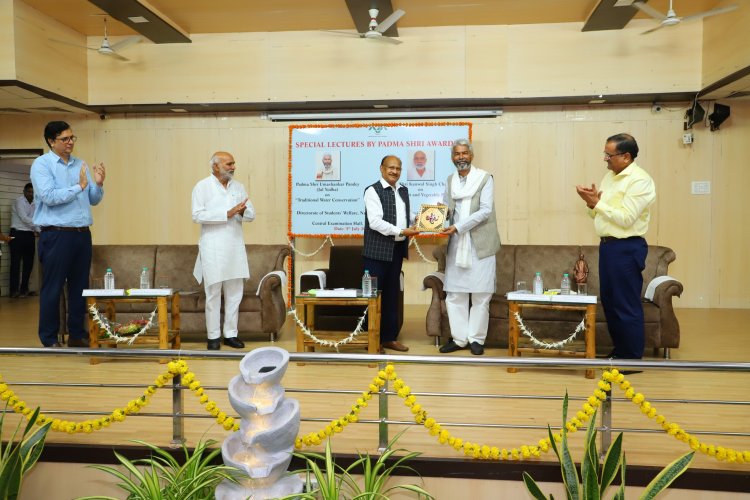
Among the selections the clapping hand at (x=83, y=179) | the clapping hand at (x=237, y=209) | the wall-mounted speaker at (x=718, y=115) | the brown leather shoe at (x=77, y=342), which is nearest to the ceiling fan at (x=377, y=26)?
the clapping hand at (x=237, y=209)

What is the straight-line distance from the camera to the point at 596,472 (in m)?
2.39

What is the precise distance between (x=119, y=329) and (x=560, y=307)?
327cm

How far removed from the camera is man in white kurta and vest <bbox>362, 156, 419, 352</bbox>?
468 centimetres

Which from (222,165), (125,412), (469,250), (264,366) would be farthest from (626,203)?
(125,412)

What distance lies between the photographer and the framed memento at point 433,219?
467 centimetres

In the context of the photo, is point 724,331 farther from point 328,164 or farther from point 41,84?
point 41,84

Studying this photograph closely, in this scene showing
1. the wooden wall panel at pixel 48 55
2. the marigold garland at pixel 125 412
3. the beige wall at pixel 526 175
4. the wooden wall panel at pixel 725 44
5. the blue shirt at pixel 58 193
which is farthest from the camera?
the beige wall at pixel 526 175

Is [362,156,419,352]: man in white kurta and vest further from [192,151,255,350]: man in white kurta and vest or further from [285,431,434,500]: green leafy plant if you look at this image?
[285,431,434,500]: green leafy plant

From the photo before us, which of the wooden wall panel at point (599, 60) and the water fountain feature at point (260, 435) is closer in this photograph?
the water fountain feature at point (260, 435)

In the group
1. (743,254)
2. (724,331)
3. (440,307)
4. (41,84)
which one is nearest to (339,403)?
(440,307)

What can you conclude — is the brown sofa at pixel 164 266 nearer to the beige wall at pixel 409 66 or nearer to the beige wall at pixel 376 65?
the beige wall at pixel 376 65

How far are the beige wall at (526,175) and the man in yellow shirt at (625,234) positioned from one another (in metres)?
3.67

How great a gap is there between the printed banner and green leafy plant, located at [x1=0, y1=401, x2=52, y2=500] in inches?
202

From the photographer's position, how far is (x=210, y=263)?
186 inches
